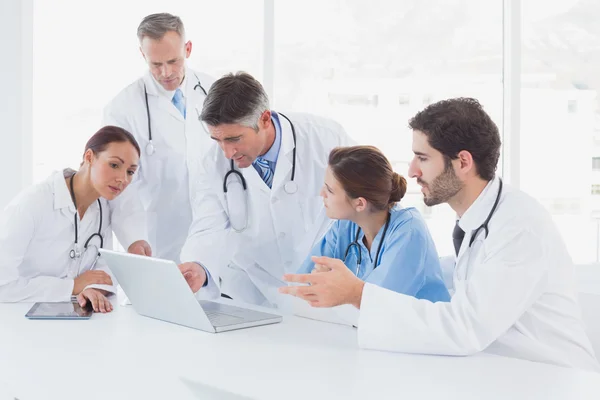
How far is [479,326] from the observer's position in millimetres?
1393

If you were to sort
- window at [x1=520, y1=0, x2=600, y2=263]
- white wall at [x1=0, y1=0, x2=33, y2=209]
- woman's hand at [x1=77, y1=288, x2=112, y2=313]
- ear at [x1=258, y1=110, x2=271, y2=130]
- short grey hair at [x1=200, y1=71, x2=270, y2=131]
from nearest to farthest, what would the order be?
woman's hand at [x1=77, y1=288, x2=112, y2=313] < short grey hair at [x1=200, y1=71, x2=270, y2=131] < ear at [x1=258, y1=110, x2=271, y2=130] < white wall at [x1=0, y1=0, x2=33, y2=209] < window at [x1=520, y1=0, x2=600, y2=263]

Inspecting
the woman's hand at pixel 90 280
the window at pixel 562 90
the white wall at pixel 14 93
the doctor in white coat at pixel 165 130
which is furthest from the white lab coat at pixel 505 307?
the window at pixel 562 90

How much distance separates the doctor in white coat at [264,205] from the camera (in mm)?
2262

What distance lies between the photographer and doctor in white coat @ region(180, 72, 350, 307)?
226cm

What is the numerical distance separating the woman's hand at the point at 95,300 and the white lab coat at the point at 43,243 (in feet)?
0.27

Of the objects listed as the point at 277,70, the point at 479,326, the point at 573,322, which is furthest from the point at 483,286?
the point at 277,70

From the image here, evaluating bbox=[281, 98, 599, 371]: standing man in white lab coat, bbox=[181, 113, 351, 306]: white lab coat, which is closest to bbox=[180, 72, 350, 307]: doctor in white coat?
bbox=[181, 113, 351, 306]: white lab coat

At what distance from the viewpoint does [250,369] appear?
1.29 meters

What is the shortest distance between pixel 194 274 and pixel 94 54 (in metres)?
2.18

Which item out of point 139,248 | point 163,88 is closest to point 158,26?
point 163,88

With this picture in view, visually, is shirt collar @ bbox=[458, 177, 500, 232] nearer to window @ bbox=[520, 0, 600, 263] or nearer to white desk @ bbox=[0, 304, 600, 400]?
white desk @ bbox=[0, 304, 600, 400]

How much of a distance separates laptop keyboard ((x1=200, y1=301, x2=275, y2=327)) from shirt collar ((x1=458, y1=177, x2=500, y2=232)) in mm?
549

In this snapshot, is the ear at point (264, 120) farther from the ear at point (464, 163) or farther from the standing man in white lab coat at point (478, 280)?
the ear at point (464, 163)

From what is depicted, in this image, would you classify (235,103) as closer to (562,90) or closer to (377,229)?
(377,229)
